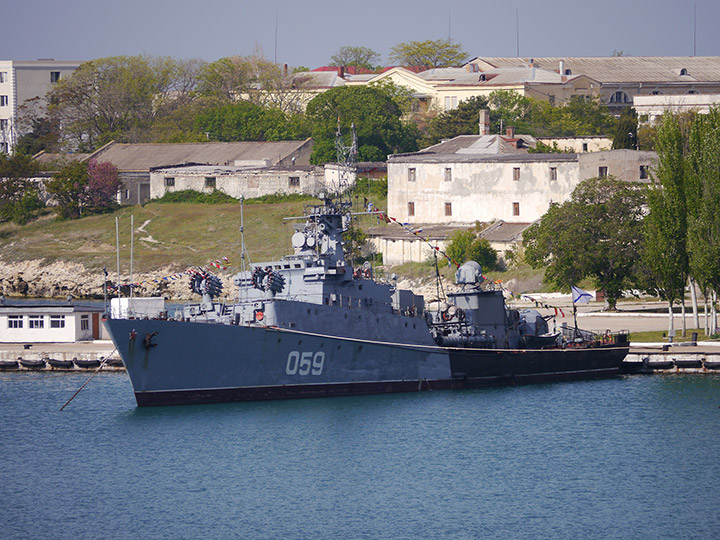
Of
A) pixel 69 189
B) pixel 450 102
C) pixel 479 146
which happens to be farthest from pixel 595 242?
pixel 450 102

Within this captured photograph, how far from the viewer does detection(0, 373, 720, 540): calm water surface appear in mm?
32094

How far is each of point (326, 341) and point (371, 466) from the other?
9114 millimetres

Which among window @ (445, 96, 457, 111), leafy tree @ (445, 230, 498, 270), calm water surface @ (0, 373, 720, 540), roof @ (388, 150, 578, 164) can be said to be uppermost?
window @ (445, 96, 457, 111)

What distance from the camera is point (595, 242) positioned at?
68.6m

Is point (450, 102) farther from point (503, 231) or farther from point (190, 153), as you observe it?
point (503, 231)

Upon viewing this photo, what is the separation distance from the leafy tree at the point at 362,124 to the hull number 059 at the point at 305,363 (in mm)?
65104

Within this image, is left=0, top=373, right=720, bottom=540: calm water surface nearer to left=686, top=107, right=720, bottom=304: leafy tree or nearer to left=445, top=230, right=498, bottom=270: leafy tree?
left=686, top=107, right=720, bottom=304: leafy tree

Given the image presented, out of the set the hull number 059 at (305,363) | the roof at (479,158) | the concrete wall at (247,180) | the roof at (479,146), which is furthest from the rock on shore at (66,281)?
the hull number 059 at (305,363)

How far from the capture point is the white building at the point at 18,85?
5453 inches

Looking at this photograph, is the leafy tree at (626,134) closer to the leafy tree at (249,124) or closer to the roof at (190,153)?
the roof at (190,153)

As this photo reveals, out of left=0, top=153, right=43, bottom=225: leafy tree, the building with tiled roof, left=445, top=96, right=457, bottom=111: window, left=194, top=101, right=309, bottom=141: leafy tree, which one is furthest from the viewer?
left=445, top=96, right=457, bottom=111: window

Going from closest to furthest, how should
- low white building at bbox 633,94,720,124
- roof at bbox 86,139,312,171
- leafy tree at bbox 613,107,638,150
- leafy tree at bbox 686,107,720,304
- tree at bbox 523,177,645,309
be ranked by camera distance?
leafy tree at bbox 686,107,720,304 < tree at bbox 523,177,645,309 < leafy tree at bbox 613,107,638,150 < roof at bbox 86,139,312,171 < low white building at bbox 633,94,720,124

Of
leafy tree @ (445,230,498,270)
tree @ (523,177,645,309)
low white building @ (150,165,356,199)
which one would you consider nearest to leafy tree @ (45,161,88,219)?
low white building @ (150,165,356,199)

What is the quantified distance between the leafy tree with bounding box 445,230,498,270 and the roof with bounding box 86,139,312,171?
33.7m
